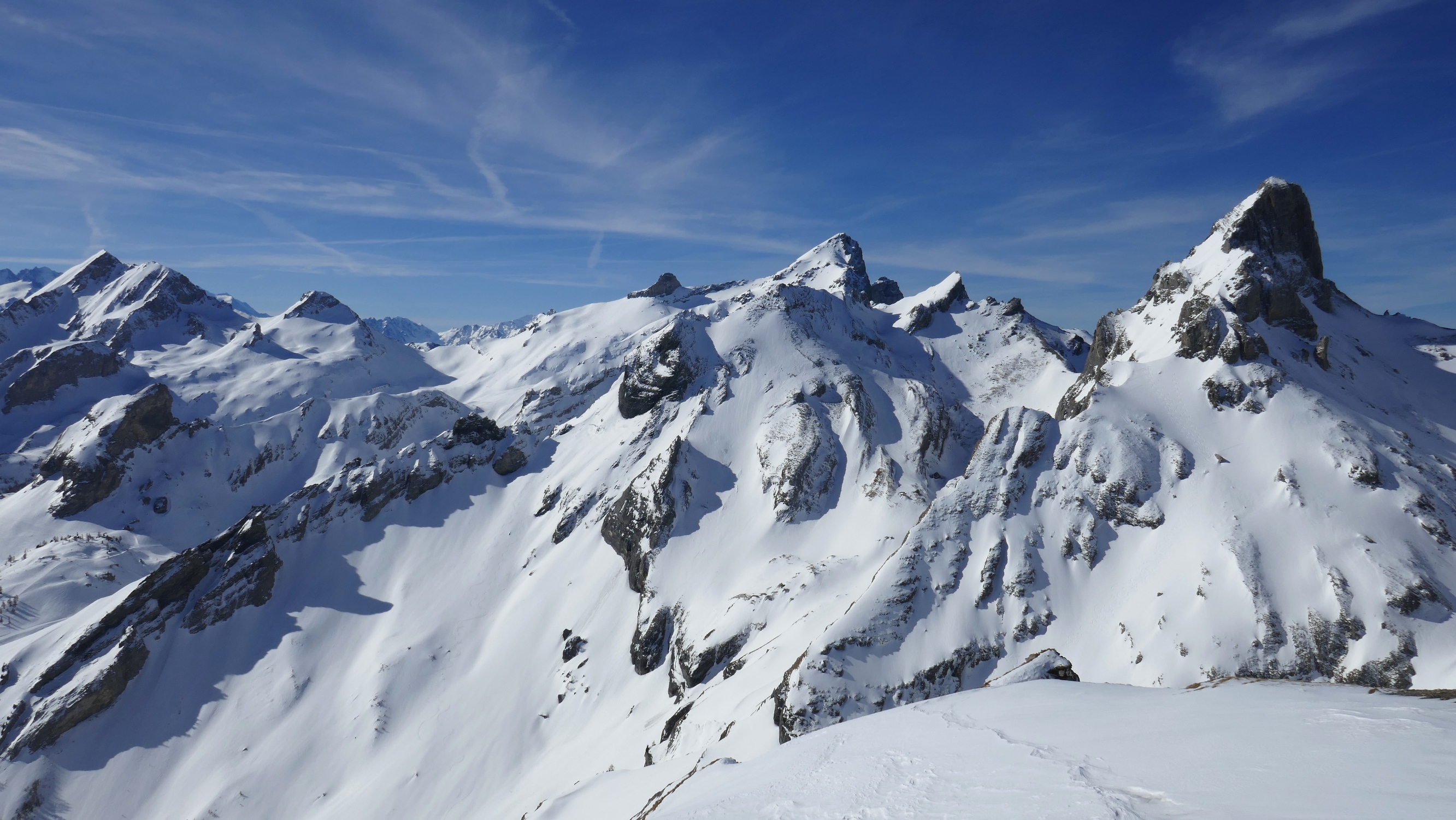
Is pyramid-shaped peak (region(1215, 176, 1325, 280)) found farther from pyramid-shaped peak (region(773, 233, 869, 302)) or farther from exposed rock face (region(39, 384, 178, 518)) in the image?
exposed rock face (region(39, 384, 178, 518))

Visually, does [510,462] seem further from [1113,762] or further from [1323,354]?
[1323,354]

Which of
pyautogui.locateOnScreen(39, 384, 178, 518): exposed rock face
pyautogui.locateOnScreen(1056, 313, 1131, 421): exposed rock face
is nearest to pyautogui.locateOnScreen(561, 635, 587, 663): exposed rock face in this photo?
pyautogui.locateOnScreen(1056, 313, 1131, 421): exposed rock face

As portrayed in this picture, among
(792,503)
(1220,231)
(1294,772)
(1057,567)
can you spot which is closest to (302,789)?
(792,503)

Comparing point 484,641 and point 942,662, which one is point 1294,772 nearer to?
point 942,662

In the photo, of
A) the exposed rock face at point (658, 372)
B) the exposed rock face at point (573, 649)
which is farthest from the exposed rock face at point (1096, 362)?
the exposed rock face at point (573, 649)

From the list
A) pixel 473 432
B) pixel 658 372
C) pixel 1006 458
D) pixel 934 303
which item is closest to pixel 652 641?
pixel 1006 458

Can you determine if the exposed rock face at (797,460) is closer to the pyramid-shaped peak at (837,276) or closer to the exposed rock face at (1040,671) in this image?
the exposed rock face at (1040,671)
